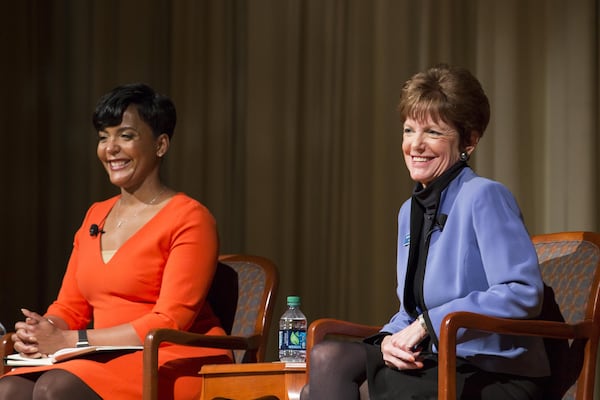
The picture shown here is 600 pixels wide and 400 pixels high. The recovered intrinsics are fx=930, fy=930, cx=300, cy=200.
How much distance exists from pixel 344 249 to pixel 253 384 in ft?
7.06

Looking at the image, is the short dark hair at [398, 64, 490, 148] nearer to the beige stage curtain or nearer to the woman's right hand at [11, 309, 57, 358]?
the woman's right hand at [11, 309, 57, 358]

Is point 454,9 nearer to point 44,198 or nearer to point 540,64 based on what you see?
point 540,64

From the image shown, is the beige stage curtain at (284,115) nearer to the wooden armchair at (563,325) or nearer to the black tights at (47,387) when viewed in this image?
the wooden armchair at (563,325)

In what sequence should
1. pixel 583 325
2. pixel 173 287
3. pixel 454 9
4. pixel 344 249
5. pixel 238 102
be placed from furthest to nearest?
pixel 238 102
pixel 344 249
pixel 454 9
pixel 173 287
pixel 583 325

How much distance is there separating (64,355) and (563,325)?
1321 mm

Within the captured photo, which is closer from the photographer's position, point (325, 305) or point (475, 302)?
point (475, 302)

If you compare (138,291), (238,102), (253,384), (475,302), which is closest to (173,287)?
(138,291)

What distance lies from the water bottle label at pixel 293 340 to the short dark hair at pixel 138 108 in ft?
3.24

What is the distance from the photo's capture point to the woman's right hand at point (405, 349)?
6.86ft

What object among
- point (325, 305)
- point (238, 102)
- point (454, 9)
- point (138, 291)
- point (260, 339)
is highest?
point (454, 9)

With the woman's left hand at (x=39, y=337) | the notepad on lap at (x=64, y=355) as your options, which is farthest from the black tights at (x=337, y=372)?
the woman's left hand at (x=39, y=337)

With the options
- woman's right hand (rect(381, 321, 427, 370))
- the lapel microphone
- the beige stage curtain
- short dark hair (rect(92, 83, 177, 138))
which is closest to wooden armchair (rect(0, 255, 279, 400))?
the lapel microphone

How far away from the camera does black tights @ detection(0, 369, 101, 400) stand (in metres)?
2.48

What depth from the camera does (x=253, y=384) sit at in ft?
8.76
